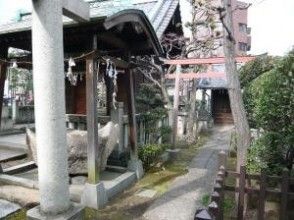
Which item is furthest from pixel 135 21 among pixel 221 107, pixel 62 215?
pixel 221 107

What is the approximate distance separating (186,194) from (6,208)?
370cm

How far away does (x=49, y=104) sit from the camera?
4570 millimetres

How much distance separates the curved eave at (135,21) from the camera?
6168 millimetres

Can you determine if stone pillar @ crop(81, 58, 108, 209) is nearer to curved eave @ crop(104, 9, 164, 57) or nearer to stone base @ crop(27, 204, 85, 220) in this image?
curved eave @ crop(104, 9, 164, 57)

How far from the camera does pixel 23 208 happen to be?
6258 millimetres

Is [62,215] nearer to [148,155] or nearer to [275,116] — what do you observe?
[275,116]

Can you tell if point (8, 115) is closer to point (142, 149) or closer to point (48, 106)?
point (142, 149)

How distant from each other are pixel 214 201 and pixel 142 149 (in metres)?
5.53

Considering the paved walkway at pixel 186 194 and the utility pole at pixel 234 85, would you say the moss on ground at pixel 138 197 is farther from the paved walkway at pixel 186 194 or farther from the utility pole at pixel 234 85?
the utility pole at pixel 234 85

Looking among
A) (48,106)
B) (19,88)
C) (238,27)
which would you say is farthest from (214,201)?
(238,27)

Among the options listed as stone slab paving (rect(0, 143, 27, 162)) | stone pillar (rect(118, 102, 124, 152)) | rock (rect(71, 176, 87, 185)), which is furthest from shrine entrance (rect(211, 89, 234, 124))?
rock (rect(71, 176, 87, 185))

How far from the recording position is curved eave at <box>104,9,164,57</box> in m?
6.17

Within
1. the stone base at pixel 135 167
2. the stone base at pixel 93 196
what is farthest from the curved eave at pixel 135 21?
the stone base at pixel 93 196

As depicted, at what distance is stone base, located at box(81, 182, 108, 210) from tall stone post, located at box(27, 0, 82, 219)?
1805 millimetres
